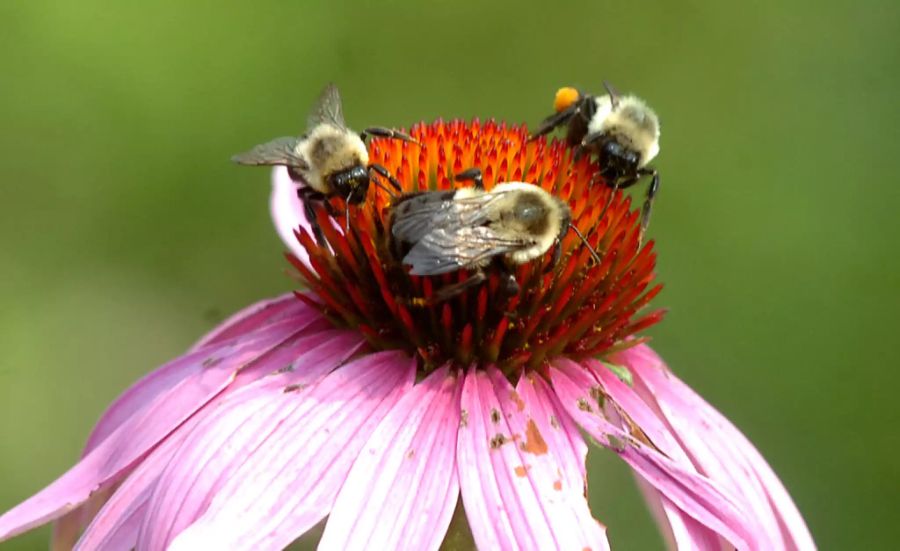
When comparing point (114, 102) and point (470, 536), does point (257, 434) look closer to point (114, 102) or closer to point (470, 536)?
point (470, 536)

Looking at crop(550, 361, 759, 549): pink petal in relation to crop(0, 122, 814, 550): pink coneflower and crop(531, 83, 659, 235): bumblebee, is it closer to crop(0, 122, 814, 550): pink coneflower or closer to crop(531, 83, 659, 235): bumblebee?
crop(0, 122, 814, 550): pink coneflower

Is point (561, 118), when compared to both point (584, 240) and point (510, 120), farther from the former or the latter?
point (510, 120)

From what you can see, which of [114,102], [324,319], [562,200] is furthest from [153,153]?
[562,200]

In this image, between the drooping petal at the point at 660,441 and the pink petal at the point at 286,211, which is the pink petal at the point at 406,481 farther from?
the pink petal at the point at 286,211

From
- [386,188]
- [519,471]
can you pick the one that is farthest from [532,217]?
[519,471]

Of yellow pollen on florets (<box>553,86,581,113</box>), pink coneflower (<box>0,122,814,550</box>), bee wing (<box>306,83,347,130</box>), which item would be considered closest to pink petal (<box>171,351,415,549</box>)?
pink coneflower (<box>0,122,814,550</box>)
